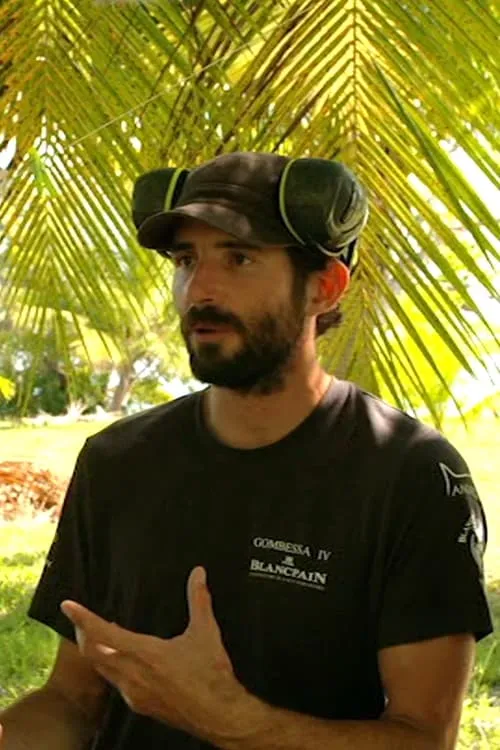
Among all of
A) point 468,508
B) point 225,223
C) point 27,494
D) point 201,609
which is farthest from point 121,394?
point 201,609

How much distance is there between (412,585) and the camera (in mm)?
1937

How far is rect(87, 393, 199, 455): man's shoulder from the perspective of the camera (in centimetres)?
224

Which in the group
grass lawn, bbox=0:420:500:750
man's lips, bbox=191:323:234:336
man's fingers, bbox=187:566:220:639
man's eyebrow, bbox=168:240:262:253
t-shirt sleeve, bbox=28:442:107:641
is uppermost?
man's eyebrow, bbox=168:240:262:253

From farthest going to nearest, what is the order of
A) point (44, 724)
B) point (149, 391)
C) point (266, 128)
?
point (149, 391), point (266, 128), point (44, 724)

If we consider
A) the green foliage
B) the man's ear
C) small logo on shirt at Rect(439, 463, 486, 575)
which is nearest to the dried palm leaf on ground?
the green foliage

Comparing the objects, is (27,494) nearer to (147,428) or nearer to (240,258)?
(147,428)

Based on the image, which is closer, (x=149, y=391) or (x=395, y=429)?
(x=395, y=429)

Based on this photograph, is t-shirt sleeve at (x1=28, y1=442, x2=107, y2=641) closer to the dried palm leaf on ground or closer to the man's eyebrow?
the man's eyebrow

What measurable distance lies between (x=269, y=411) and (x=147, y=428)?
23cm

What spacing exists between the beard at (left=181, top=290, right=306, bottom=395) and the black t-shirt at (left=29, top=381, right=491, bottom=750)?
10 cm

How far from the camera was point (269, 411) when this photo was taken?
7.04 feet

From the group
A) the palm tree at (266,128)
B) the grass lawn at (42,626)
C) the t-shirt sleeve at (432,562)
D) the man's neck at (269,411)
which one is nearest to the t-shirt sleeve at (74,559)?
the man's neck at (269,411)

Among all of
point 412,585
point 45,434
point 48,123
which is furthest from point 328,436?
point 45,434

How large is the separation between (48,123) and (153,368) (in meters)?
14.4
